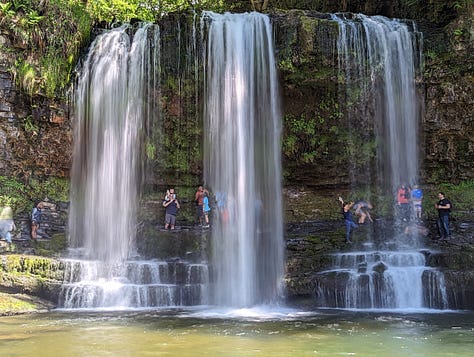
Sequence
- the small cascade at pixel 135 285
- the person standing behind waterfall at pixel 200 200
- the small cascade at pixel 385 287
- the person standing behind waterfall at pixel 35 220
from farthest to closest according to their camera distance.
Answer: the person standing behind waterfall at pixel 200 200 < the person standing behind waterfall at pixel 35 220 < the small cascade at pixel 135 285 < the small cascade at pixel 385 287

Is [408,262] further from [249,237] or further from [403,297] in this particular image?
[249,237]

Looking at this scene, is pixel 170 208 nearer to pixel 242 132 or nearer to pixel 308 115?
pixel 242 132

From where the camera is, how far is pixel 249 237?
1462 centimetres

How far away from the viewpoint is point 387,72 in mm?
15969

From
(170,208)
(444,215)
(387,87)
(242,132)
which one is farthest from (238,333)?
(387,87)

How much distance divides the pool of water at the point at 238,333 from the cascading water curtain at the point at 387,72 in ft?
22.1

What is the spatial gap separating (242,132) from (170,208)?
10.3 feet

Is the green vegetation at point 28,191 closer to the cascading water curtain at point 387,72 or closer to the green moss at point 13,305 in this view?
the green moss at point 13,305

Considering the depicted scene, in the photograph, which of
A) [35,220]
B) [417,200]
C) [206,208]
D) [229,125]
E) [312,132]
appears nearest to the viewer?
[35,220]

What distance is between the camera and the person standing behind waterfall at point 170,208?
1565 cm

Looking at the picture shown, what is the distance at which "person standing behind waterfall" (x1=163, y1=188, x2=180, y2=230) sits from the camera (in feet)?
51.3

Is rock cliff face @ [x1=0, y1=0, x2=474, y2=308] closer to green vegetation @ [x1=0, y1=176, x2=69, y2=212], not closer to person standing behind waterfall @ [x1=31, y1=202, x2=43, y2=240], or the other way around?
green vegetation @ [x1=0, y1=176, x2=69, y2=212]

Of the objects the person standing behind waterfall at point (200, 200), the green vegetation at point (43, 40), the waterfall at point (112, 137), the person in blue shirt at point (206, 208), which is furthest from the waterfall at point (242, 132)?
the green vegetation at point (43, 40)

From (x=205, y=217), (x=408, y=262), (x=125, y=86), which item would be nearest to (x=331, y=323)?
(x=408, y=262)
